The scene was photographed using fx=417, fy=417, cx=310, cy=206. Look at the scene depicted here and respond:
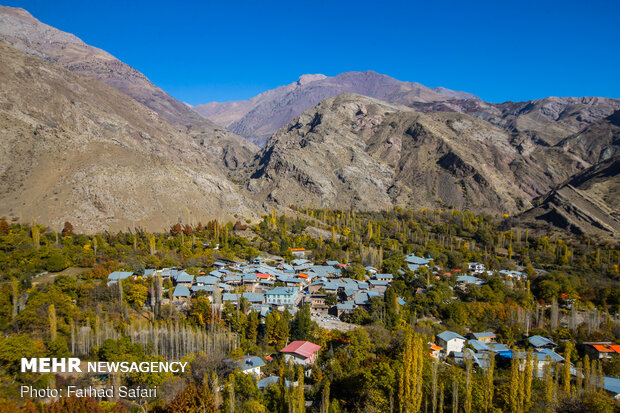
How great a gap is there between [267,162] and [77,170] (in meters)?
73.8

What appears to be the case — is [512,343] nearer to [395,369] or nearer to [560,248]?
[395,369]

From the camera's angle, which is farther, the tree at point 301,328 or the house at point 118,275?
the house at point 118,275

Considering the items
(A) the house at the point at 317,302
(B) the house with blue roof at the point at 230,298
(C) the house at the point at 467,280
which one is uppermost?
(B) the house with blue roof at the point at 230,298

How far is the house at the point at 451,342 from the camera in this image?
33781 millimetres

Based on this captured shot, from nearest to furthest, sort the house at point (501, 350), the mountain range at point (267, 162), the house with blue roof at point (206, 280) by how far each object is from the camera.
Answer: the house at point (501, 350) < the house with blue roof at point (206, 280) < the mountain range at point (267, 162)

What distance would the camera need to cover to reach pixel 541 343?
35.2 m

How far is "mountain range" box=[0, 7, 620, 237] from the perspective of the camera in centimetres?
6781

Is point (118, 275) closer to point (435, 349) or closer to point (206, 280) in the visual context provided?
point (206, 280)

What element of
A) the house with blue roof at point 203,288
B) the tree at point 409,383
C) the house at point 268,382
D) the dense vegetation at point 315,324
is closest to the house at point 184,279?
the house with blue roof at point 203,288

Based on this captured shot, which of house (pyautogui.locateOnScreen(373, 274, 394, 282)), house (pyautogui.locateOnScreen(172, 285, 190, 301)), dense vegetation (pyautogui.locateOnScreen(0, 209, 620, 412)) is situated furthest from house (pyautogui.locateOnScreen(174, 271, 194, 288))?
house (pyautogui.locateOnScreen(373, 274, 394, 282))

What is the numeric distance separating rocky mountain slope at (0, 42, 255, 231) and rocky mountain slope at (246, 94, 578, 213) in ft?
117

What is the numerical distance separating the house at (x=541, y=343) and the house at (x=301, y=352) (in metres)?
18.9

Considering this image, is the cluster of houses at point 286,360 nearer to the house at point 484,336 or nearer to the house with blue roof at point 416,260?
the house at point 484,336

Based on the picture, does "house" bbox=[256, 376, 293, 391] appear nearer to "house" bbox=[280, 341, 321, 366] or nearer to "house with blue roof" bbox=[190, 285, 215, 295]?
"house" bbox=[280, 341, 321, 366]
